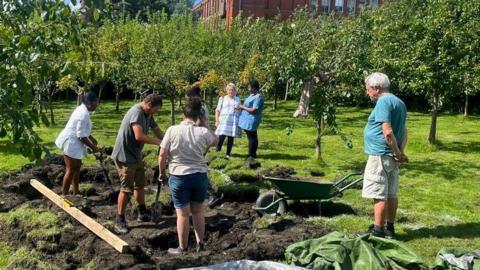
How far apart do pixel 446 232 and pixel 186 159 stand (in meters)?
3.38

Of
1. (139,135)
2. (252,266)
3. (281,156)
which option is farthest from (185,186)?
(281,156)

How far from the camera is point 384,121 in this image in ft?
Answer: 19.9

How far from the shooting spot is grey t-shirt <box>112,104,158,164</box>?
649cm

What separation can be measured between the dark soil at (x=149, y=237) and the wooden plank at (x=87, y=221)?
0.06 metres

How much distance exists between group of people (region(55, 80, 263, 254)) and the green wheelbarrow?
1209mm

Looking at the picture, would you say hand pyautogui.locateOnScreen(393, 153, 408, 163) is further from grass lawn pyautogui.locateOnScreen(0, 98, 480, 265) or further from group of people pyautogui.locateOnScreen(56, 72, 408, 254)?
grass lawn pyautogui.locateOnScreen(0, 98, 480, 265)

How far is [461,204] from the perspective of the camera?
842cm

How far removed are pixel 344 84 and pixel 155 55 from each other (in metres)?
9.09

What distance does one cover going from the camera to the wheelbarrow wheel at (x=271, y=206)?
283 inches

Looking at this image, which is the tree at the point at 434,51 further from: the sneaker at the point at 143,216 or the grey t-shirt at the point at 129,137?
the grey t-shirt at the point at 129,137

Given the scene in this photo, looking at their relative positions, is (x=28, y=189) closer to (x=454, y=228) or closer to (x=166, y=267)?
(x=166, y=267)

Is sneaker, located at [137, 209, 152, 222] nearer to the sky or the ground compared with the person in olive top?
nearer to the ground

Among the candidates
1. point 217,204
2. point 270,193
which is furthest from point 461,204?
point 217,204

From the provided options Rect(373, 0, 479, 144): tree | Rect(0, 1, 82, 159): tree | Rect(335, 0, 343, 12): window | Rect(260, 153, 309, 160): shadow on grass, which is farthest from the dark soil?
Rect(335, 0, 343, 12): window
